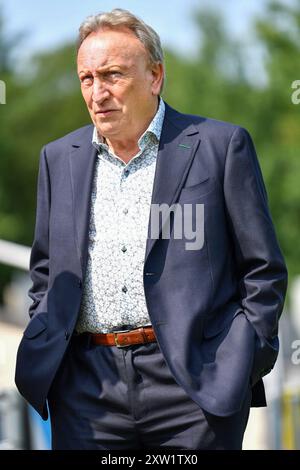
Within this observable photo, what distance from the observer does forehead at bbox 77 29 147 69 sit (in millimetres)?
3504

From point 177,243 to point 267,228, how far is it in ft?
1.02

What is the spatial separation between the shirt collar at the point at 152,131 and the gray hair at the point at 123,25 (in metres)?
0.18

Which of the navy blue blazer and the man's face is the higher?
the man's face

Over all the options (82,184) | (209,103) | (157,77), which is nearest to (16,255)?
(82,184)

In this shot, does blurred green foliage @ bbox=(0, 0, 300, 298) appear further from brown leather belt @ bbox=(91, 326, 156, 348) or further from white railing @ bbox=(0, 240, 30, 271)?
brown leather belt @ bbox=(91, 326, 156, 348)

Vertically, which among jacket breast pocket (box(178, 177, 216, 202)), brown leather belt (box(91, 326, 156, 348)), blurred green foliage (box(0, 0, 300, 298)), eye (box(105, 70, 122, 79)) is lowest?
brown leather belt (box(91, 326, 156, 348))

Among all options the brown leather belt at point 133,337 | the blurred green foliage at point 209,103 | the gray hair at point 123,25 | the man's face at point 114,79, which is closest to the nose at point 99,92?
the man's face at point 114,79

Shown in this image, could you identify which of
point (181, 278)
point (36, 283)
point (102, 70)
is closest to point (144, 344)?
point (181, 278)

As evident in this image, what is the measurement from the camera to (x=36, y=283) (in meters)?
3.75

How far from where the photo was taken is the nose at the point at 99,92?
3.47 metres

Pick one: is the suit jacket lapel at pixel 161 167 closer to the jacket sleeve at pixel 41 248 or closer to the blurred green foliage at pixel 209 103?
the jacket sleeve at pixel 41 248

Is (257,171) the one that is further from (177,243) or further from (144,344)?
(144,344)

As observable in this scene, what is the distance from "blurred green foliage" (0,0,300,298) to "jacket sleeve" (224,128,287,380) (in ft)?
67.3

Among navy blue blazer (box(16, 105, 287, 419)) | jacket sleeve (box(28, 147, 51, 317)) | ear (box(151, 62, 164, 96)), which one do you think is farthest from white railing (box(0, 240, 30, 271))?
ear (box(151, 62, 164, 96))
